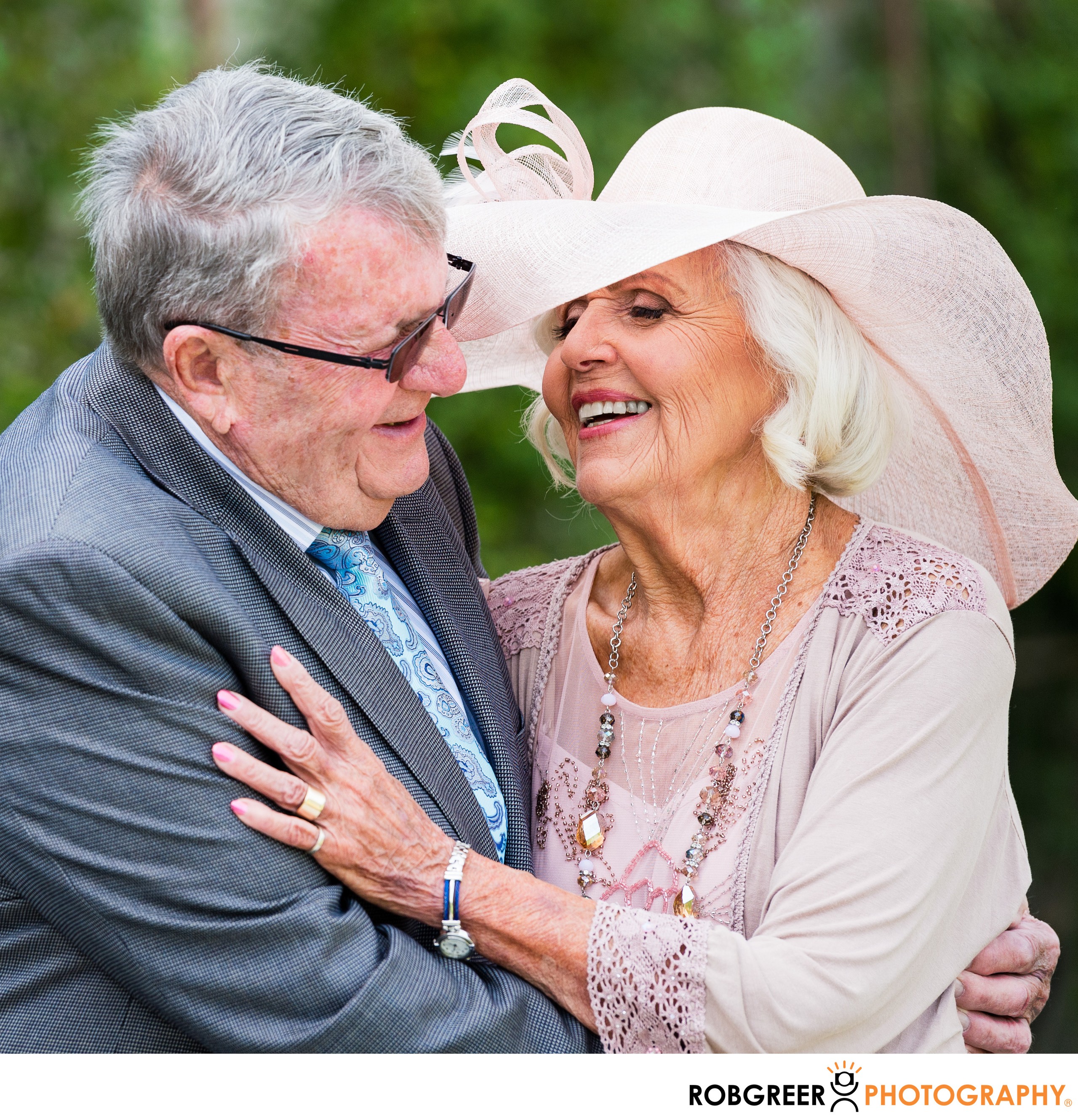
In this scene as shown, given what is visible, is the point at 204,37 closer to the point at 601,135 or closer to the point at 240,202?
the point at 601,135

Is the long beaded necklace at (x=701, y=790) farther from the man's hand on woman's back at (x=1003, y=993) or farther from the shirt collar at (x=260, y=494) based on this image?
the shirt collar at (x=260, y=494)

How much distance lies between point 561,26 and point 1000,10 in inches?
114

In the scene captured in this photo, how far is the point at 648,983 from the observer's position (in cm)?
207

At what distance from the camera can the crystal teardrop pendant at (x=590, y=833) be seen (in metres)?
2.55

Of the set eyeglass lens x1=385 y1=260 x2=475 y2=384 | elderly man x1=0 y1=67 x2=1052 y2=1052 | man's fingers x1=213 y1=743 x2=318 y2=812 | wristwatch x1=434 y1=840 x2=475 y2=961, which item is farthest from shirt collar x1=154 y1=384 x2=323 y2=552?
wristwatch x1=434 y1=840 x2=475 y2=961

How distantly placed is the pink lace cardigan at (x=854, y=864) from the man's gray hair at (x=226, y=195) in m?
1.07

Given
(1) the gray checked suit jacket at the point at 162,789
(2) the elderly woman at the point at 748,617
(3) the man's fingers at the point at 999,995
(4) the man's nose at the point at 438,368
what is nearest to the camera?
(1) the gray checked suit jacket at the point at 162,789

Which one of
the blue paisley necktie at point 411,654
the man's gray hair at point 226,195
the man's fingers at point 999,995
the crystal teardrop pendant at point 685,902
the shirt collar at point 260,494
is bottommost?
the man's fingers at point 999,995

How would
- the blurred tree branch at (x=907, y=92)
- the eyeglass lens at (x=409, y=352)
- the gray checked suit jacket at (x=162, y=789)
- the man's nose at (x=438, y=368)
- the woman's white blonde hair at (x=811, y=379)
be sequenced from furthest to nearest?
the blurred tree branch at (x=907, y=92), the woman's white blonde hair at (x=811, y=379), the man's nose at (x=438, y=368), the eyeglass lens at (x=409, y=352), the gray checked suit jacket at (x=162, y=789)

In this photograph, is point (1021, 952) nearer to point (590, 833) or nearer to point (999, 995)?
point (999, 995)

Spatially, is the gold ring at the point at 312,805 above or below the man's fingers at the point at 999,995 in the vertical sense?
above

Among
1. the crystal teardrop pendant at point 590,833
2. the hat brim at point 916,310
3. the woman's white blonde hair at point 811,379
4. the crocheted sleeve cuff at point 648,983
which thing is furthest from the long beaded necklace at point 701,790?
the hat brim at point 916,310

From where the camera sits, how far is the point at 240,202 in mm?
2037

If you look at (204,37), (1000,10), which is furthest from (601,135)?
(1000,10)
